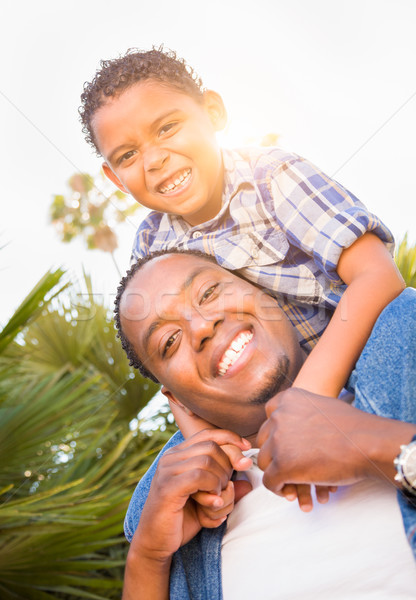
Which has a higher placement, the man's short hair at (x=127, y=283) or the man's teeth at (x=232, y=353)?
the man's short hair at (x=127, y=283)

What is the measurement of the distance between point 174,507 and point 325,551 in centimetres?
39

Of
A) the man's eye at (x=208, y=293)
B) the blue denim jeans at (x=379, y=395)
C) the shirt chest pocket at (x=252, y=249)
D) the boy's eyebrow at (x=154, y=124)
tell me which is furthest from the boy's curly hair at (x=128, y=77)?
the blue denim jeans at (x=379, y=395)

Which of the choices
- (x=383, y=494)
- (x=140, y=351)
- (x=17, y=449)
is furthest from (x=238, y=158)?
(x=17, y=449)

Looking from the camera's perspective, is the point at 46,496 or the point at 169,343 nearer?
the point at 169,343

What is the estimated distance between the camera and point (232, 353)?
1693mm

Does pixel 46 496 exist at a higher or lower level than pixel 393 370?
lower

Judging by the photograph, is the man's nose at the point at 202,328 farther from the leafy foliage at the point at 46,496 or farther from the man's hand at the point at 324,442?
the leafy foliage at the point at 46,496

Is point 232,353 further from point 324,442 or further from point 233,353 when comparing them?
point 324,442

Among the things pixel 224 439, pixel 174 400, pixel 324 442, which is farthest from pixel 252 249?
pixel 324 442

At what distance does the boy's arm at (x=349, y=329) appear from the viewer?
5.07 ft

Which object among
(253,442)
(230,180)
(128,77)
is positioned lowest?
(253,442)

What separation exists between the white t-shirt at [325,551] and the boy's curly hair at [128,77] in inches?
67.0

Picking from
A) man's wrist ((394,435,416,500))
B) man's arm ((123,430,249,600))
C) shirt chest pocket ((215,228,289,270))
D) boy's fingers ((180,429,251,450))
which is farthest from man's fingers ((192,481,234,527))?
shirt chest pocket ((215,228,289,270))

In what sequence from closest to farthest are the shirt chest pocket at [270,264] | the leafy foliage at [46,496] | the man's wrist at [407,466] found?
the man's wrist at [407,466]
the shirt chest pocket at [270,264]
the leafy foliage at [46,496]
